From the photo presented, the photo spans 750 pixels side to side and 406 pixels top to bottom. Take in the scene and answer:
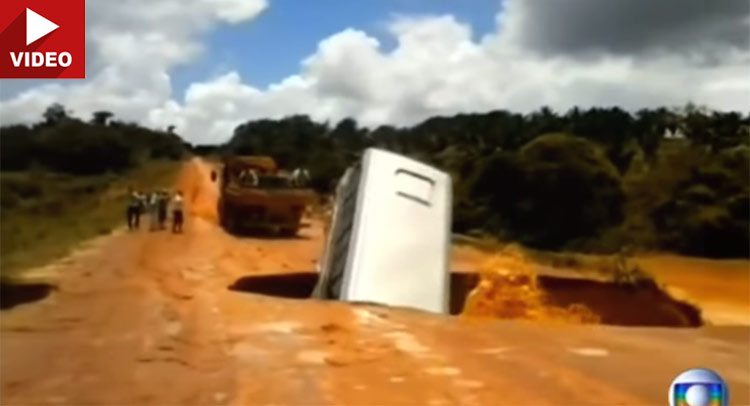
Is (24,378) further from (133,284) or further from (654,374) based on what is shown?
(654,374)

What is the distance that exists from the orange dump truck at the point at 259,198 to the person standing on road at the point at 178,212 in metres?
0.17

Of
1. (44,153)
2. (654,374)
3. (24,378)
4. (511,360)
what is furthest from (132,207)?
(654,374)

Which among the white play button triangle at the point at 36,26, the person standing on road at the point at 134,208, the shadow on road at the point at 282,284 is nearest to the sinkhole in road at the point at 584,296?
the shadow on road at the point at 282,284

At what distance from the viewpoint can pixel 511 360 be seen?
3.62 metres

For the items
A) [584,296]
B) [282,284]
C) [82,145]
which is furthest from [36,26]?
[584,296]

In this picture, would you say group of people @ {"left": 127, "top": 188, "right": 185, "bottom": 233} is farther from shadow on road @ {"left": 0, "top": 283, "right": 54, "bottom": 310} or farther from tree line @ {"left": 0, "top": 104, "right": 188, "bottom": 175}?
shadow on road @ {"left": 0, "top": 283, "right": 54, "bottom": 310}

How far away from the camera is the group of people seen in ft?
14.4

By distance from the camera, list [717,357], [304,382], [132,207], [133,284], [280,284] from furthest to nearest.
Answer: [280,284] → [132,207] → [133,284] → [717,357] → [304,382]

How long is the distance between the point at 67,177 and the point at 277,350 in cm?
131

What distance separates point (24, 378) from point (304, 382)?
848 mm

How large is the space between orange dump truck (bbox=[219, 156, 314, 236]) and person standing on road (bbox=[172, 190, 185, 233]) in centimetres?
17

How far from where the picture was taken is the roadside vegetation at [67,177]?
4109 millimetres

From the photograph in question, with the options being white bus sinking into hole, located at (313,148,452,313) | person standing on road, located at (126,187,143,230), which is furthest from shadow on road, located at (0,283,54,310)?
white bus sinking into hole, located at (313,148,452,313)

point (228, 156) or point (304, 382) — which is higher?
point (228, 156)
